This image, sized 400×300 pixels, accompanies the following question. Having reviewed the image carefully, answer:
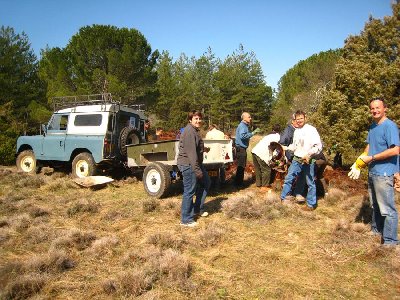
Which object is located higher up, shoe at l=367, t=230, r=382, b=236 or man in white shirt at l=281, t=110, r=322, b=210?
man in white shirt at l=281, t=110, r=322, b=210

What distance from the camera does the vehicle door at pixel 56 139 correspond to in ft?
33.0

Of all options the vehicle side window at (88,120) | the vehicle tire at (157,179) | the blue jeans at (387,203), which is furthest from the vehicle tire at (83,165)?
the blue jeans at (387,203)

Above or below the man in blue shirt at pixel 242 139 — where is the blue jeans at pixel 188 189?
below

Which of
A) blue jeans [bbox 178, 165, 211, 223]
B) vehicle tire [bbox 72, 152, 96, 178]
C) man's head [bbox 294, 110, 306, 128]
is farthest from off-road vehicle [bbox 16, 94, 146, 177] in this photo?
man's head [bbox 294, 110, 306, 128]

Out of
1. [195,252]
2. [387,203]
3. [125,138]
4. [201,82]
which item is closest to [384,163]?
[387,203]

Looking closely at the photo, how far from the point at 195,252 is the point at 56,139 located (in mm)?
7344

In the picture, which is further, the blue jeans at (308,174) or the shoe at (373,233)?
the blue jeans at (308,174)

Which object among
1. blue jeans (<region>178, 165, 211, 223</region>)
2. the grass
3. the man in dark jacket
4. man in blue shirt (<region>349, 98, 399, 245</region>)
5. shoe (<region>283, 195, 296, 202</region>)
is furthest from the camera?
shoe (<region>283, 195, 296, 202</region>)

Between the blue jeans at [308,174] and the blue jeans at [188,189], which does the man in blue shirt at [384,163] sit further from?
the blue jeans at [188,189]

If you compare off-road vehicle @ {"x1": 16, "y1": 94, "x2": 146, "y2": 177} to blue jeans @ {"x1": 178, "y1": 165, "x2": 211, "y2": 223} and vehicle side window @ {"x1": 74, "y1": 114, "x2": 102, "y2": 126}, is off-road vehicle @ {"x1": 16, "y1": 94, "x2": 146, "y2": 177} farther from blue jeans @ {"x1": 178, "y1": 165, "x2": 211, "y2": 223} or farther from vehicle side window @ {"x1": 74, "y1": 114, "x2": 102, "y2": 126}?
blue jeans @ {"x1": 178, "y1": 165, "x2": 211, "y2": 223}

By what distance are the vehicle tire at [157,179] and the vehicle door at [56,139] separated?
3639 mm

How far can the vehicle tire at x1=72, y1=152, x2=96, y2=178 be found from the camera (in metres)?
9.38

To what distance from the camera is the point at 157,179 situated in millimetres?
7562

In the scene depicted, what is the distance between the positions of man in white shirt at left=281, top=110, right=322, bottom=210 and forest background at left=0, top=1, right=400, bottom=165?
503 cm
